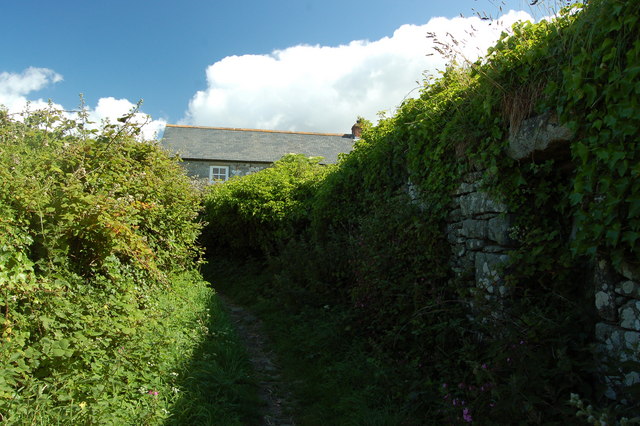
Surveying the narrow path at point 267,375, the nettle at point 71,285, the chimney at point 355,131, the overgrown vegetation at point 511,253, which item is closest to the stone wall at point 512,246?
the overgrown vegetation at point 511,253

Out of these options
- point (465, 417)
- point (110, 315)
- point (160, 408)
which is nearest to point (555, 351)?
point (465, 417)

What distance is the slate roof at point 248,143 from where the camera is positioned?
2327 cm

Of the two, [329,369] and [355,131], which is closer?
[329,369]

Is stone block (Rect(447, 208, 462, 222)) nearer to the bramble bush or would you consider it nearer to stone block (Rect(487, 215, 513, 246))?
stone block (Rect(487, 215, 513, 246))

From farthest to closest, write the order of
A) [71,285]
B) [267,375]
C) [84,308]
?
[267,375], [71,285], [84,308]

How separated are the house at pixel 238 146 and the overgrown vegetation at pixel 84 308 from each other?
53.4ft

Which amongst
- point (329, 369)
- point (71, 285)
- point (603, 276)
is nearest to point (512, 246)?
point (603, 276)

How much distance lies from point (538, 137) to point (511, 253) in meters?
1.00

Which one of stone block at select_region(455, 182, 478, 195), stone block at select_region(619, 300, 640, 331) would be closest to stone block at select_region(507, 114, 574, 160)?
stone block at select_region(455, 182, 478, 195)

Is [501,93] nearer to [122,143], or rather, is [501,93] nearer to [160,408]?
[160,408]

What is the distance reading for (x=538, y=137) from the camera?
3.30m

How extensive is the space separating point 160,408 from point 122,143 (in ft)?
11.5

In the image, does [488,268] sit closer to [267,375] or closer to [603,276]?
[603,276]

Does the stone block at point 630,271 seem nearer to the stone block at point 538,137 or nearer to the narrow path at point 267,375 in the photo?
the stone block at point 538,137
